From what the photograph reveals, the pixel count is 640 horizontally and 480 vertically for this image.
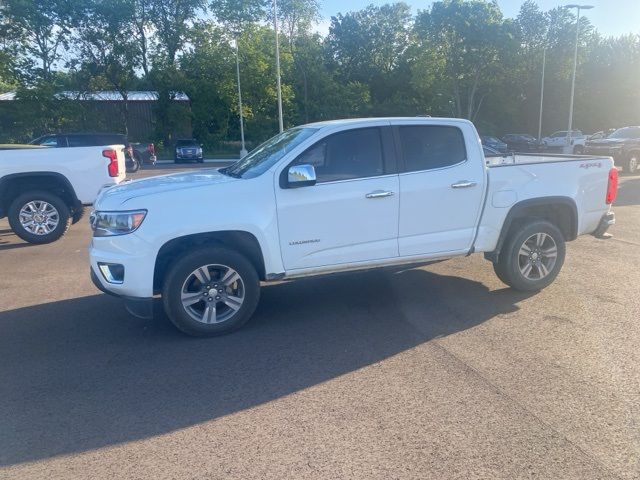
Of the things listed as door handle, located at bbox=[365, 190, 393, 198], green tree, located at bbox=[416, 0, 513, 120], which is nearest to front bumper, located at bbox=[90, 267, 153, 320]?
door handle, located at bbox=[365, 190, 393, 198]

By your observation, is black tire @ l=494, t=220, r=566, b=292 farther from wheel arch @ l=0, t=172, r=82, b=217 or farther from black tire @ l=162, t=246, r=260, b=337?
wheel arch @ l=0, t=172, r=82, b=217

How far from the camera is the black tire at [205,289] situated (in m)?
5.19

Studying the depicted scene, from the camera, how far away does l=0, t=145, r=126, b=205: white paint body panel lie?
9.44 metres

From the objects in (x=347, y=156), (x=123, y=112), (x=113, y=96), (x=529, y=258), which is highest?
(x=113, y=96)

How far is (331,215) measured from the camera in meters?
5.54

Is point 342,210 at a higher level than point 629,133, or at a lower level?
lower

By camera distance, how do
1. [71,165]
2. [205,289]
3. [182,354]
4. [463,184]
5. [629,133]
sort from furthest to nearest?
1. [629,133]
2. [71,165]
3. [463,184]
4. [205,289]
5. [182,354]

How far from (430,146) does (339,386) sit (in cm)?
295

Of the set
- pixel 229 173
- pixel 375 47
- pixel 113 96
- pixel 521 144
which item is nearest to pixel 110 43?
pixel 113 96

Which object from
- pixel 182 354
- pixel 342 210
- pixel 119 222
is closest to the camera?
pixel 182 354

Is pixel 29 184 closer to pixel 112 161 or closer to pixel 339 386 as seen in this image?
pixel 112 161

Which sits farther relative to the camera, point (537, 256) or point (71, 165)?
Answer: point (71, 165)

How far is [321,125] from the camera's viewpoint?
5.92 meters

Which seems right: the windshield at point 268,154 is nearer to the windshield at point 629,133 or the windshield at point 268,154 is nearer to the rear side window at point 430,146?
the rear side window at point 430,146
